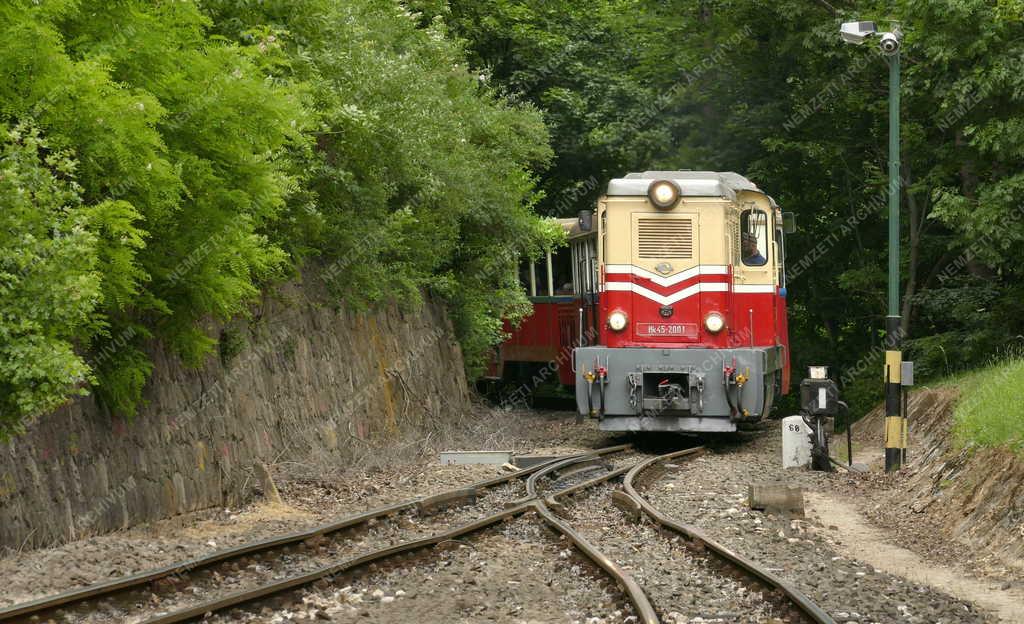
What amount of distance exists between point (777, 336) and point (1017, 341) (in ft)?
14.6

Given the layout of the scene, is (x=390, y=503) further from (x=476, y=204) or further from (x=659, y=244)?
(x=476, y=204)

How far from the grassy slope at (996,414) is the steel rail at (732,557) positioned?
2.76 metres

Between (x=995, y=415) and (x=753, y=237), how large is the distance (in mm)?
7135

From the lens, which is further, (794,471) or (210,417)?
(794,471)

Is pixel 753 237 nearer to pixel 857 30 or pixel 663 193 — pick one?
pixel 663 193

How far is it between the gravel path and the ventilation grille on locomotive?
10.3ft

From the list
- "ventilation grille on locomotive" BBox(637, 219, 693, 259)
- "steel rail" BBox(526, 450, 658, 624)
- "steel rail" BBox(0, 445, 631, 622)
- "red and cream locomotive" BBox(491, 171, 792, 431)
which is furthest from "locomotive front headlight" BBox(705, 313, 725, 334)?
"steel rail" BBox(0, 445, 631, 622)

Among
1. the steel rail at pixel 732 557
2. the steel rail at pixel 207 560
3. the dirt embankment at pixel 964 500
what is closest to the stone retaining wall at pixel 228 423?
the steel rail at pixel 207 560

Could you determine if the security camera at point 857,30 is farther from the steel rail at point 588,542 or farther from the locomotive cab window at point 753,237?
the steel rail at point 588,542

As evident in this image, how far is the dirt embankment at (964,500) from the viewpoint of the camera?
31.4ft

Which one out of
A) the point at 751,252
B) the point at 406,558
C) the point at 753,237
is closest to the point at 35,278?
the point at 406,558

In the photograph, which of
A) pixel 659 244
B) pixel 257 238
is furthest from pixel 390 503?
pixel 659 244

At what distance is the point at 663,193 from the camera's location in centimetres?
1834

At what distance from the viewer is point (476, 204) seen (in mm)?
22250
